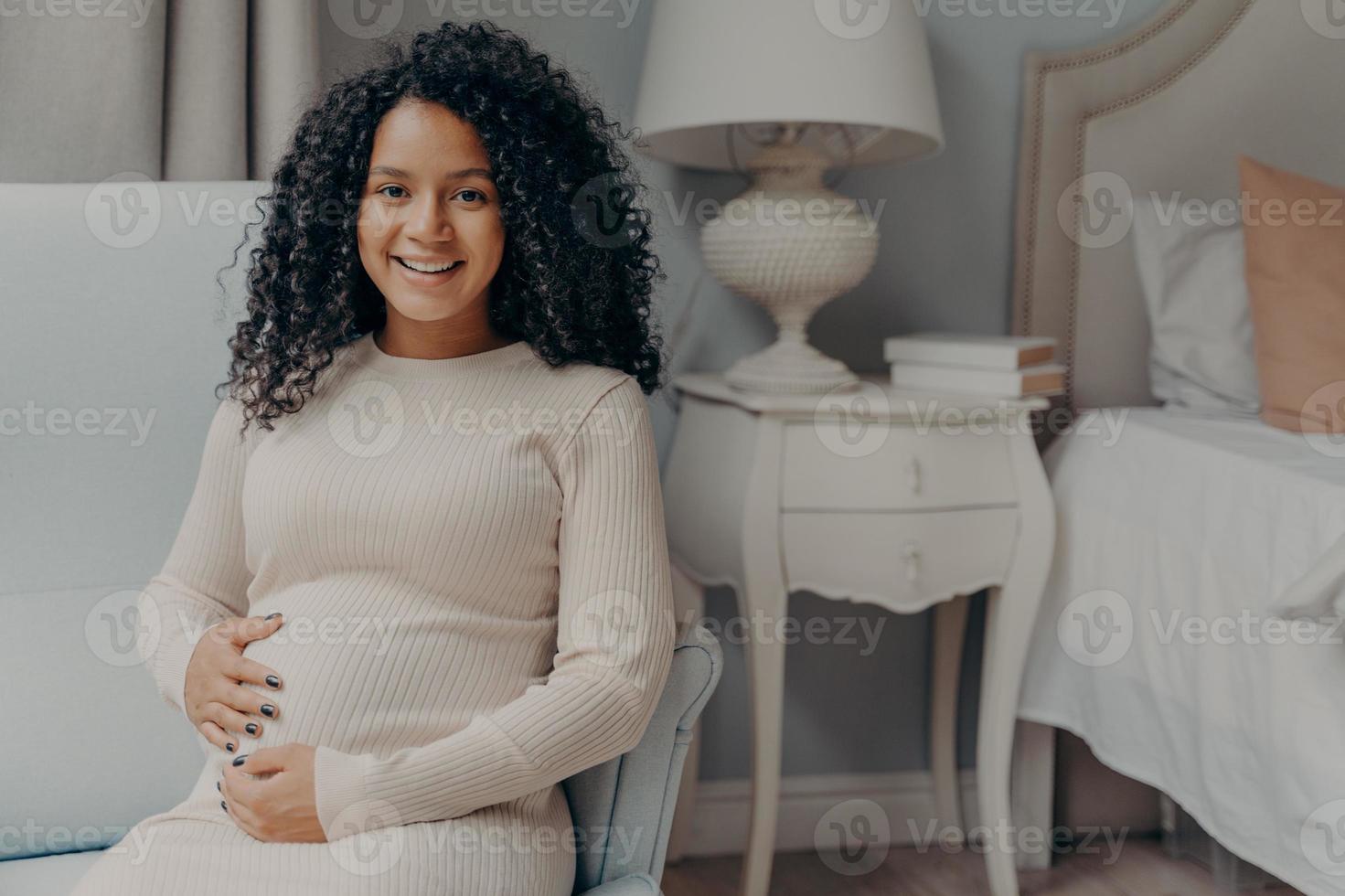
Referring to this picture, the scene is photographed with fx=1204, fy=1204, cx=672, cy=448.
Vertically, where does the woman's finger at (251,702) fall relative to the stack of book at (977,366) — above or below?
below

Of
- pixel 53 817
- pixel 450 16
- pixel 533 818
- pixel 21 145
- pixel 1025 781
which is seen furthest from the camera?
pixel 1025 781

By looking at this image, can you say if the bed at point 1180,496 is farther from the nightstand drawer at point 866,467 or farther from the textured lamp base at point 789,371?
the textured lamp base at point 789,371

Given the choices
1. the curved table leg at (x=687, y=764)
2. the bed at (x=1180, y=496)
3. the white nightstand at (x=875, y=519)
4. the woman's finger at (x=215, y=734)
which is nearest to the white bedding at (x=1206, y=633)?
the bed at (x=1180, y=496)

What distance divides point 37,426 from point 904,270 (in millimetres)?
1278

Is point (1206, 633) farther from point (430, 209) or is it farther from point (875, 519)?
point (430, 209)

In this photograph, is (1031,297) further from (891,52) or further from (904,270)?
(891,52)

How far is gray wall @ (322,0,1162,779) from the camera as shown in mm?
1853

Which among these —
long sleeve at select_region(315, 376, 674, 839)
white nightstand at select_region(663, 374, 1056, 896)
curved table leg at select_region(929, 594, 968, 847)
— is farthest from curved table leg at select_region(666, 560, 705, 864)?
long sleeve at select_region(315, 376, 674, 839)

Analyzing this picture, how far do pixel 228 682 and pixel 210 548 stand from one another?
0.15 metres

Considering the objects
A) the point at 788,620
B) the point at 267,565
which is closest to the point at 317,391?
the point at 267,565

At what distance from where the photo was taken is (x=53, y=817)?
1.09 m

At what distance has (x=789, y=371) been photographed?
1588 mm

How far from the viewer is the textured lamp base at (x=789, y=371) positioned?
5.16 ft

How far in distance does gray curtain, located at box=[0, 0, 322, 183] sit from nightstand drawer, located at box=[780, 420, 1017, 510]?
0.74 meters
